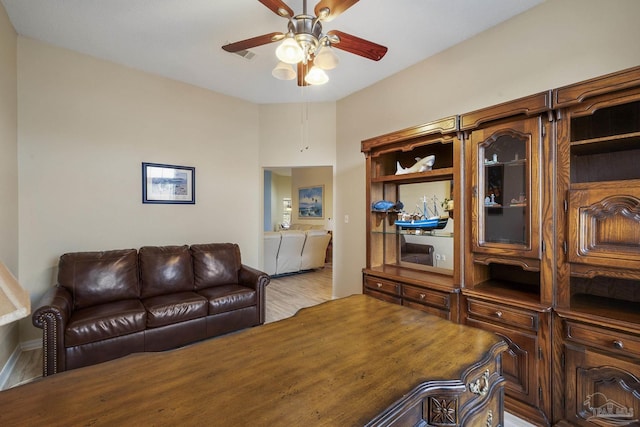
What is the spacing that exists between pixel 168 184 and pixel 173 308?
5.41 ft

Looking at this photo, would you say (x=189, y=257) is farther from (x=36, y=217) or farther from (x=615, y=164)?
(x=615, y=164)

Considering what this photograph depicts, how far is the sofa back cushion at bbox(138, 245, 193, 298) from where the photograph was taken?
117 inches

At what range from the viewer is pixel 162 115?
348 cm

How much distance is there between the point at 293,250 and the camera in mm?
5629

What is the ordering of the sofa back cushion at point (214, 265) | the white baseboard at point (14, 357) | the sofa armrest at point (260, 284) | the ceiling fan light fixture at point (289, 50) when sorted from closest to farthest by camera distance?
the ceiling fan light fixture at point (289, 50) < the white baseboard at point (14, 357) < the sofa armrest at point (260, 284) < the sofa back cushion at point (214, 265)

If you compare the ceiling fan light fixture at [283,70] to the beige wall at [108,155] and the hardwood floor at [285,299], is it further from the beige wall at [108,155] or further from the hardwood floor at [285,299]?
the hardwood floor at [285,299]

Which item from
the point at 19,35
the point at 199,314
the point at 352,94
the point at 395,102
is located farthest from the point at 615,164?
the point at 19,35

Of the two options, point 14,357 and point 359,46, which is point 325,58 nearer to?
point 359,46

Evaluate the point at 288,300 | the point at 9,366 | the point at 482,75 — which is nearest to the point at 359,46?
the point at 482,75

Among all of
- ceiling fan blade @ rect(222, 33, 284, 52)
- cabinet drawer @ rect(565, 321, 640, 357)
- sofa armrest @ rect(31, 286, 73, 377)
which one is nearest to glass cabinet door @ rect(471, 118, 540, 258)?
cabinet drawer @ rect(565, 321, 640, 357)

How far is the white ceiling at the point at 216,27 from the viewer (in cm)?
222

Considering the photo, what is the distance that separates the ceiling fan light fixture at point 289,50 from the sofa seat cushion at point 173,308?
7.70ft

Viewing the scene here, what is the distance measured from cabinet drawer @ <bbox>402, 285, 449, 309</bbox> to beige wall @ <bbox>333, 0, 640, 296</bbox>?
4.37ft

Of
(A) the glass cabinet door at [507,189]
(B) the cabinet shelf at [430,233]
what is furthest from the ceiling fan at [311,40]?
(B) the cabinet shelf at [430,233]
